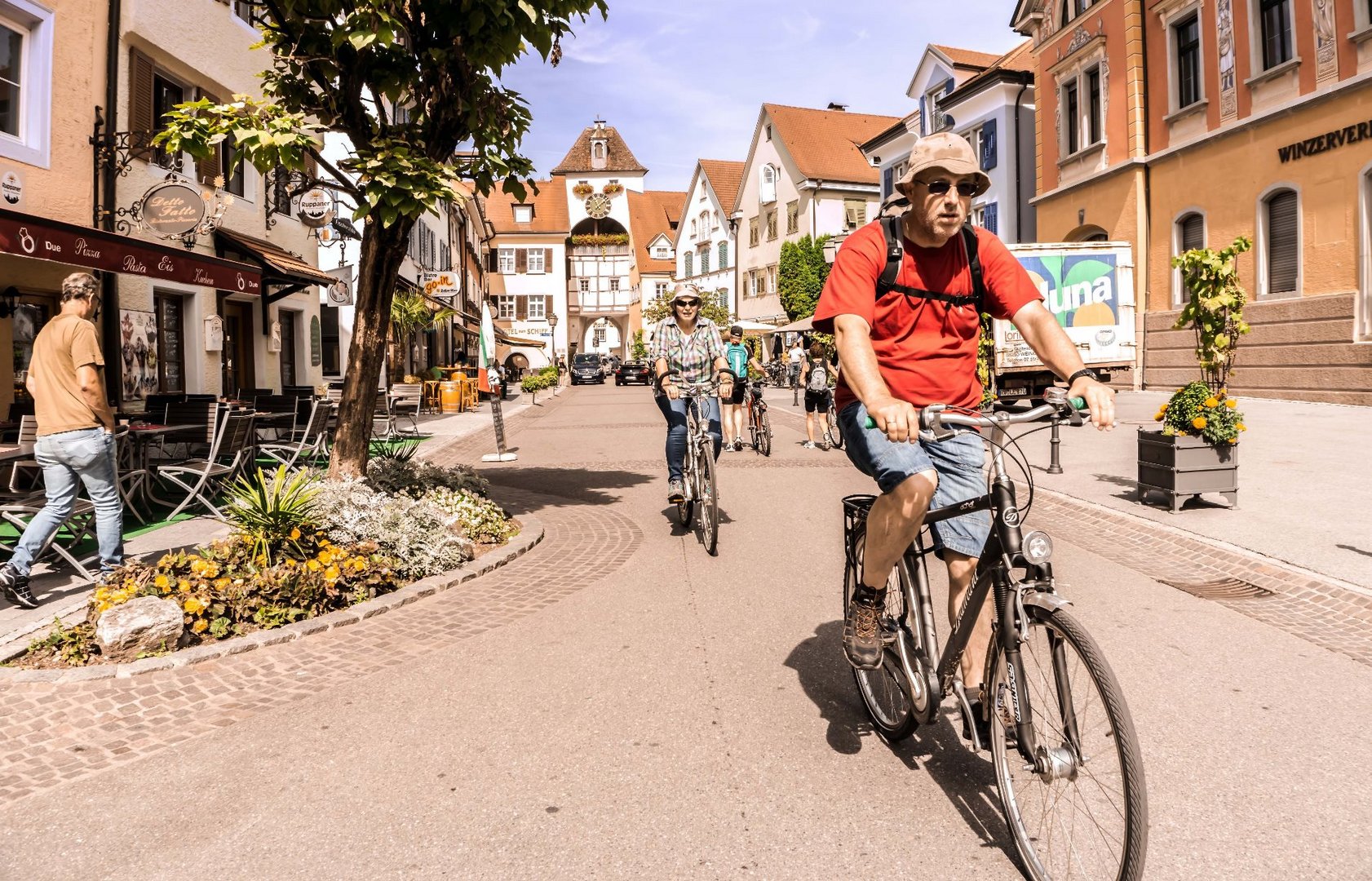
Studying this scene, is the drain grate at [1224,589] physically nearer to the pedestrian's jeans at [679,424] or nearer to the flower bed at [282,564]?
the pedestrian's jeans at [679,424]

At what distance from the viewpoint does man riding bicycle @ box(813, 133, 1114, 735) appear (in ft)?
10.5

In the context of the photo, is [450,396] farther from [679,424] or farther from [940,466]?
[940,466]

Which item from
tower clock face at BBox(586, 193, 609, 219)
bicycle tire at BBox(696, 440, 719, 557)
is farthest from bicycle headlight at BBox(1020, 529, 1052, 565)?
tower clock face at BBox(586, 193, 609, 219)

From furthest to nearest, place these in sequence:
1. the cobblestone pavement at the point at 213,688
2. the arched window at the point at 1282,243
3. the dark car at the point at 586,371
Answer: the dark car at the point at 586,371 < the arched window at the point at 1282,243 < the cobblestone pavement at the point at 213,688

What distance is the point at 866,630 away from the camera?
3.54 meters

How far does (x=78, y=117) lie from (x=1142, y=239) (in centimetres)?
2191

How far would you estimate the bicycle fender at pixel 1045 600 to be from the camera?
269cm

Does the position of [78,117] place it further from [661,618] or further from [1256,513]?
[1256,513]

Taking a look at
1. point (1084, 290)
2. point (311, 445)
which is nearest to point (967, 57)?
point (1084, 290)

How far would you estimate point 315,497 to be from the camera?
6.93 meters

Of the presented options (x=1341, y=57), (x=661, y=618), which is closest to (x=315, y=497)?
(x=661, y=618)

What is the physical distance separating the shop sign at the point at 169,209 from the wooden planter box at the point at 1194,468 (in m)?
11.5

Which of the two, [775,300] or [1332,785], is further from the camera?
[775,300]

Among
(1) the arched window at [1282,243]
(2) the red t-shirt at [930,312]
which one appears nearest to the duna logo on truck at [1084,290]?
(1) the arched window at [1282,243]
